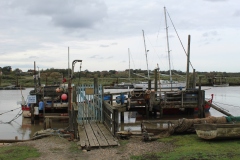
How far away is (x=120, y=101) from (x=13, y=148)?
12540 millimetres

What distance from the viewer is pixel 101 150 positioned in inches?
359

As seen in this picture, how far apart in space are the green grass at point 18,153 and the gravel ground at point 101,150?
23cm

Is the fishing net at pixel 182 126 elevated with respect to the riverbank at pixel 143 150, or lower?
elevated

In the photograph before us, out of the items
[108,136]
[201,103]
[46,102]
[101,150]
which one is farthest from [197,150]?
[46,102]

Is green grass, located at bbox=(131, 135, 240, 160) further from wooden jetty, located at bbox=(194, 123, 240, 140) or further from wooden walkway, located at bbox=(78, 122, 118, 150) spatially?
wooden walkway, located at bbox=(78, 122, 118, 150)

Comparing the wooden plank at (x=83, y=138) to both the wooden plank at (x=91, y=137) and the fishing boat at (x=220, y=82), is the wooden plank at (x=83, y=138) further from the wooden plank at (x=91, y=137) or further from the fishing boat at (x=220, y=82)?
the fishing boat at (x=220, y=82)

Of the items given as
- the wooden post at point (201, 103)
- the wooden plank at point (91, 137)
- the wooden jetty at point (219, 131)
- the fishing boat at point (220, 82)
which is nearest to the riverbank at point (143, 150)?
the wooden jetty at point (219, 131)

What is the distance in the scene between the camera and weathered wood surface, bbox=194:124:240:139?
9938 millimetres

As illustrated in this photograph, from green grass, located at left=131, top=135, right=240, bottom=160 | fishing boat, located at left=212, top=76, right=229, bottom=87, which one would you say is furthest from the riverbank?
fishing boat, located at left=212, top=76, right=229, bottom=87

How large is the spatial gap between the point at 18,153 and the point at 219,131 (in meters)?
6.52

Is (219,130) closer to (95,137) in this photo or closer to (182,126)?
(182,126)

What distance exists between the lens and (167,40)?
112ft

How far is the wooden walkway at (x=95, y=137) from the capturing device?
9.55m

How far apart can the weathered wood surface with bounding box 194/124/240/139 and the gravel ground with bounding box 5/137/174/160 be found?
131 centimetres
